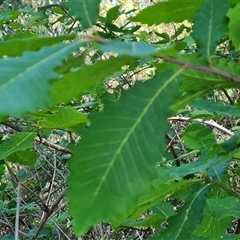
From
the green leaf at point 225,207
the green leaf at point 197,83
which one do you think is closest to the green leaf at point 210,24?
the green leaf at point 197,83

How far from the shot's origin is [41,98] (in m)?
0.46

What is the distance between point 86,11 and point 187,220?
41 cm

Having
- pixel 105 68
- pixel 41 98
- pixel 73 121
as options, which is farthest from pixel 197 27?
pixel 73 121

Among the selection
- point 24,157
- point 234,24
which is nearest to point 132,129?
point 234,24

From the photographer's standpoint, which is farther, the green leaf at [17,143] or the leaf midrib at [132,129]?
the green leaf at [17,143]

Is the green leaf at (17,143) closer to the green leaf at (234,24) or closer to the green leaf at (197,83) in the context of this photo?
the green leaf at (234,24)

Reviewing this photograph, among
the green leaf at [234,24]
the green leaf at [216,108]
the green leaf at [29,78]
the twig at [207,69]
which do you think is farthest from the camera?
the green leaf at [234,24]

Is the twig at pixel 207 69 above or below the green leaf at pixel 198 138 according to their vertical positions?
above

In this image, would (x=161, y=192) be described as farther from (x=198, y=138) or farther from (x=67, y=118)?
(x=198, y=138)

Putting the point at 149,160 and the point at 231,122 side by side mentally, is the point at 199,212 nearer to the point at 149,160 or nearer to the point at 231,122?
the point at 149,160

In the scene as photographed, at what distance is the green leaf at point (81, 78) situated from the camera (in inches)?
20.9

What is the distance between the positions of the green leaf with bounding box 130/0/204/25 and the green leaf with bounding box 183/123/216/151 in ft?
1.97

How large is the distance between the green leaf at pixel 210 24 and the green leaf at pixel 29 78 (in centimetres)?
22

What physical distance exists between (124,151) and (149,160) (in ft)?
0.10
